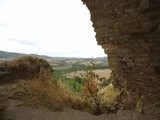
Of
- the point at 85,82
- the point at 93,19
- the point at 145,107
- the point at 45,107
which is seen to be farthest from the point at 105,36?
the point at 85,82

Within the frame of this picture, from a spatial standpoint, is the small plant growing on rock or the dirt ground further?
the small plant growing on rock

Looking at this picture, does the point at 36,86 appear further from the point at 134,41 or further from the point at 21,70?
the point at 134,41

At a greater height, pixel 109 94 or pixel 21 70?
pixel 21 70

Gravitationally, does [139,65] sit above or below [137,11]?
below

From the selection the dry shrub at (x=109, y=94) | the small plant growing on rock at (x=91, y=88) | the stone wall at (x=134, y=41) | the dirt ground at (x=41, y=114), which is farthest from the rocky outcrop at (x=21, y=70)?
the stone wall at (x=134, y=41)

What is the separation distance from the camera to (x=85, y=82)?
53.7 ft

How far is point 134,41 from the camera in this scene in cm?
632

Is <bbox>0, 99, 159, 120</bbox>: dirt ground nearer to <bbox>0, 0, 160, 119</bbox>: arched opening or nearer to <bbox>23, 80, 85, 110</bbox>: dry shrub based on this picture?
<bbox>23, 80, 85, 110</bbox>: dry shrub

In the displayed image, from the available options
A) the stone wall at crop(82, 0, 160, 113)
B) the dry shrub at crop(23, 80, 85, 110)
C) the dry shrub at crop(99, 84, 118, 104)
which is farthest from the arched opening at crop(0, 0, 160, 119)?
the dry shrub at crop(23, 80, 85, 110)

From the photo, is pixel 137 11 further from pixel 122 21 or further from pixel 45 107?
pixel 45 107

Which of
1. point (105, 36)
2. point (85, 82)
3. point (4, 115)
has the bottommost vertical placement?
point (4, 115)

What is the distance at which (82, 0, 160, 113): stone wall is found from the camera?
5855mm

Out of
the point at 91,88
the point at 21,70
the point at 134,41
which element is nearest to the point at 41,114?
the point at 91,88

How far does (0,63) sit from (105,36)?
1145cm
